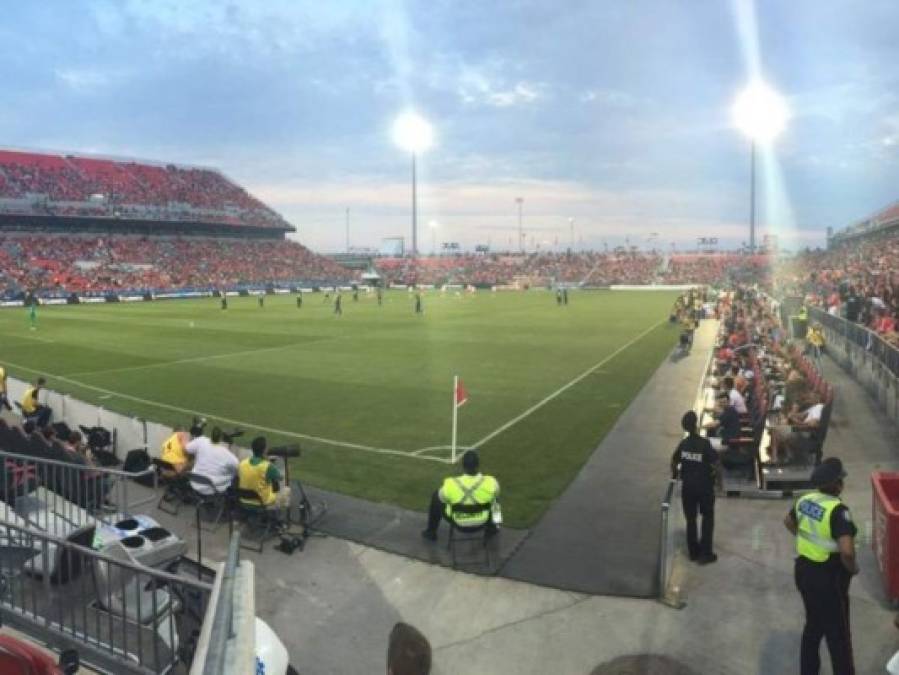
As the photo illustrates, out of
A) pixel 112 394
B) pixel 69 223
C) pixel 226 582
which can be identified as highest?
pixel 69 223

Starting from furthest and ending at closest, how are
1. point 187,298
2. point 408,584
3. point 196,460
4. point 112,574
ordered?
point 187,298 < point 196,460 < point 408,584 < point 112,574

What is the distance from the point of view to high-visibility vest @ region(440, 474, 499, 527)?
8.15 meters

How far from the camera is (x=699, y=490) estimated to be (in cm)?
809

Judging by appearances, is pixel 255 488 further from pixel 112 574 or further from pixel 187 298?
pixel 187 298

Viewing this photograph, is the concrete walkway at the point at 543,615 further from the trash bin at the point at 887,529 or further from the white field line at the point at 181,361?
the white field line at the point at 181,361

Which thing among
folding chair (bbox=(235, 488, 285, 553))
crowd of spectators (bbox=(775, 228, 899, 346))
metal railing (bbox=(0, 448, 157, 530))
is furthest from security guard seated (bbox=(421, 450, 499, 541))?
crowd of spectators (bbox=(775, 228, 899, 346))

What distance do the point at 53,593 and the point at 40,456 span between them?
15.2 ft

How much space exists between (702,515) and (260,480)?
526 cm

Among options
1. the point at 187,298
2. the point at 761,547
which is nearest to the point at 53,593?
the point at 761,547

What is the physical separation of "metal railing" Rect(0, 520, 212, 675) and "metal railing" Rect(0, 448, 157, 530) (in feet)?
6.72

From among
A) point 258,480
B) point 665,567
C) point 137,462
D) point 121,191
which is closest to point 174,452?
point 137,462

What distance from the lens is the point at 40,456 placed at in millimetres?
9844

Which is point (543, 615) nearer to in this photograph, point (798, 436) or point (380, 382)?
point (798, 436)

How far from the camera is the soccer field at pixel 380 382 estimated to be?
12672 millimetres
